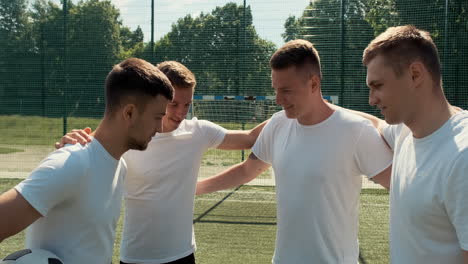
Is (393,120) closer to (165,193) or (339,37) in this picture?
(165,193)

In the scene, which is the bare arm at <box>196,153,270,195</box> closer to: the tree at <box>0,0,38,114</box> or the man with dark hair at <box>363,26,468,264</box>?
the man with dark hair at <box>363,26,468,264</box>

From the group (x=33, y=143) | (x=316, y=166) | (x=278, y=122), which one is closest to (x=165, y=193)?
(x=278, y=122)

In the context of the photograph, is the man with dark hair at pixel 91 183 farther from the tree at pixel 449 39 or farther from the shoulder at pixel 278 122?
the tree at pixel 449 39

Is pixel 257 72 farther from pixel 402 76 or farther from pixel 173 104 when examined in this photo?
pixel 402 76

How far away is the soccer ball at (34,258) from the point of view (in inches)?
62.2

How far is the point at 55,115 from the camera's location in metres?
10.4

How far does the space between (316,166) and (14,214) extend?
118 centimetres

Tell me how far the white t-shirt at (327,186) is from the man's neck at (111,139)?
0.73 metres

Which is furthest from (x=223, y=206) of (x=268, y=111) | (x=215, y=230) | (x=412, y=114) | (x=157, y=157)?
(x=412, y=114)

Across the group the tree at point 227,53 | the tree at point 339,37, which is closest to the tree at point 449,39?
the tree at point 339,37

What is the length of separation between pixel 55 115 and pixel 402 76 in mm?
9719

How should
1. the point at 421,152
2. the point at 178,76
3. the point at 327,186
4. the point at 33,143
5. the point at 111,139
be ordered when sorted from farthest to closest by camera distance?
the point at 33,143 < the point at 178,76 < the point at 327,186 < the point at 111,139 < the point at 421,152

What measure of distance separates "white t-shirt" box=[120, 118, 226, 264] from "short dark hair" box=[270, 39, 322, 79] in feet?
2.23

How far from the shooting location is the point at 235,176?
9.06 feet
